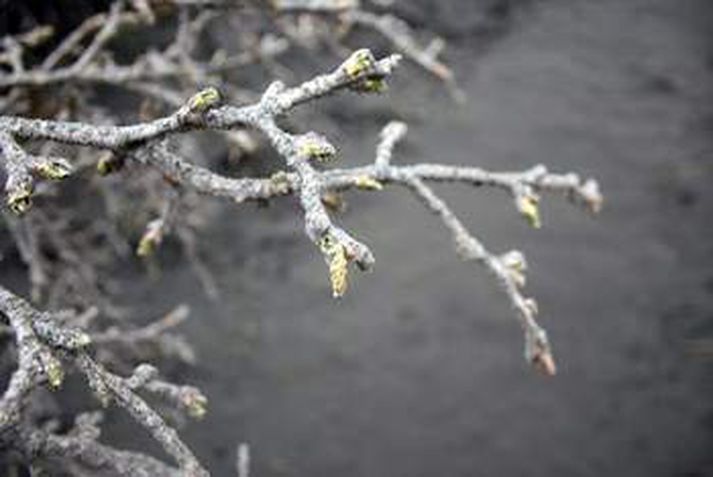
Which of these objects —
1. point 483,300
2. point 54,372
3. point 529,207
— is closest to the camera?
point 54,372

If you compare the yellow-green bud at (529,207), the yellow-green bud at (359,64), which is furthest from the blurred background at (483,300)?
the yellow-green bud at (359,64)

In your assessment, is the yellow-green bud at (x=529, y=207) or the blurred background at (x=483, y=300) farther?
the blurred background at (x=483, y=300)

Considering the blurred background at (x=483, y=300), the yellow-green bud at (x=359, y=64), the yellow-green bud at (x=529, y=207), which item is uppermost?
the yellow-green bud at (x=359, y=64)

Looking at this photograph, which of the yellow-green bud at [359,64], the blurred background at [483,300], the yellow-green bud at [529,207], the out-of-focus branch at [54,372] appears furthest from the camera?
the blurred background at [483,300]

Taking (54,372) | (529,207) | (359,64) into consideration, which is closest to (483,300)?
(529,207)

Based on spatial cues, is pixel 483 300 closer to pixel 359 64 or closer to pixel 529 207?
pixel 529 207

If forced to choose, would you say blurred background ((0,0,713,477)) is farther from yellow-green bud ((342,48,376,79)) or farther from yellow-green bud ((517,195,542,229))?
yellow-green bud ((342,48,376,79))

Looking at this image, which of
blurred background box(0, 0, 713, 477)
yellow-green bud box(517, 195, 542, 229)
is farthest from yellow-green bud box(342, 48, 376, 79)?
blurred background box(0, 0, 713, 477)

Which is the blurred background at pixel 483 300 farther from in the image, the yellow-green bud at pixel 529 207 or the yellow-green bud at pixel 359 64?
the yellow-green bud at pixel 359 64
